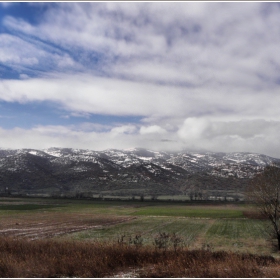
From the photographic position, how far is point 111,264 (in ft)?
47.9

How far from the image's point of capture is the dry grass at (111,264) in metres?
12.5

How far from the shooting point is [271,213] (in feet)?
121

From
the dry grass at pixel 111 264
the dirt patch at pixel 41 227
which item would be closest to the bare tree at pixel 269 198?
the dry grass at pixel 111 264

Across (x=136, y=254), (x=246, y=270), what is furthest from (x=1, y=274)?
(x=246, y=270)

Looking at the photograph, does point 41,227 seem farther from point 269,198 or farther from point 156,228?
point 269,198

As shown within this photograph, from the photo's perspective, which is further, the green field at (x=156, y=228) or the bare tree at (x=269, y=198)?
the green field at (x=156, y=228)

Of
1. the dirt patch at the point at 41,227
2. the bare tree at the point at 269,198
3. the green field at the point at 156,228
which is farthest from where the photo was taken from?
the dirt patch at the point at 41,227

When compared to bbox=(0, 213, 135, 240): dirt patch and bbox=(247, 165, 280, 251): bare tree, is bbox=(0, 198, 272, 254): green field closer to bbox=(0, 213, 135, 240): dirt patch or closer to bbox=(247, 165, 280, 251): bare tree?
bbox=(0, 213, 135, 240): dirt patch

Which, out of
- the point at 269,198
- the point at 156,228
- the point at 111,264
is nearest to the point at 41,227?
the point at 156,228

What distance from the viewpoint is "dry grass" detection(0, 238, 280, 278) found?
12.5m

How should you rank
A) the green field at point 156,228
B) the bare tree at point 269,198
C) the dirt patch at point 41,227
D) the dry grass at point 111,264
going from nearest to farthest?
the dry grass at point 111,264, the bare tree at point 269,198, the green field at point 156,228, the dirt patch at point 41,227

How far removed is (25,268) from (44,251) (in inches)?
138

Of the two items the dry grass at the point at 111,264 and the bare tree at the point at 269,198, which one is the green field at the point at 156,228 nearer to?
the bare tree at the point at 269,198

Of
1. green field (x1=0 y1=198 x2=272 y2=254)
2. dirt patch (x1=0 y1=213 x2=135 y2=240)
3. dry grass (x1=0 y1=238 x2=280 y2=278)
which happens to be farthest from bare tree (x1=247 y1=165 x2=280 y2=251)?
dirt patch (x1=0 y1=213 x2=135 y2=240)
